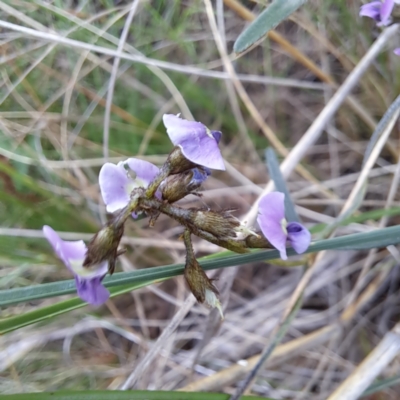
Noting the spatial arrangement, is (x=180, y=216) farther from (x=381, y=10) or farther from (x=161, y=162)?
(x=161, y=162)

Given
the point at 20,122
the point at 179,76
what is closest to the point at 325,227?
the point at 179,76

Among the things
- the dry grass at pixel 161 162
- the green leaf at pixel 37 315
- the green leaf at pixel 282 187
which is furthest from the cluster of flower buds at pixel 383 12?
the green leaf at pixel 37 315

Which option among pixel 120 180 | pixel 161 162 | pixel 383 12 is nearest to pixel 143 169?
pixel 120 180

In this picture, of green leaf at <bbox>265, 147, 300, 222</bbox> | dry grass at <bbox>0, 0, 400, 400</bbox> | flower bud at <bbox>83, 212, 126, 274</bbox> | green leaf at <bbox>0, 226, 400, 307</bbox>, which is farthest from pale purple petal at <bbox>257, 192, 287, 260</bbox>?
dry grass at <bbox>0, 0, 400, 400</bbox>

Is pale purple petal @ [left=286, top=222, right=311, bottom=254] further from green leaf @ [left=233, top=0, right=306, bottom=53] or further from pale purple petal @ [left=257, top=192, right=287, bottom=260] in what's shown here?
green leaf @ [left=233, top=0, right=306, bottom=53]

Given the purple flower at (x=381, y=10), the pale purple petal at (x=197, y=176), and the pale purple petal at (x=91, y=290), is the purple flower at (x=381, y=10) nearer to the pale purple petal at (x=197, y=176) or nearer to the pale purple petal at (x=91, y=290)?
the pale purple petal at (x=197, y=176)

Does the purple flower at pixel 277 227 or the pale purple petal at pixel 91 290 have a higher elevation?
the purple flower at pixel 277 227

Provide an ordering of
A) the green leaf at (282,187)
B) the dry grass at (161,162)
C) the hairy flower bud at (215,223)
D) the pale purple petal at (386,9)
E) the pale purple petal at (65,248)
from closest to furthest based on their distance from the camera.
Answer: the pale purple petal at (65,248), the hairy flower bud at (215,223), the pale purple petal at (386,9), the green leaf at (282,187), the dry grass at (161,162)

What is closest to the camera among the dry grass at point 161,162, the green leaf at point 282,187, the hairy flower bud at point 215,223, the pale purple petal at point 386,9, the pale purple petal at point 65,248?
the pale purple petal at point 65,248
